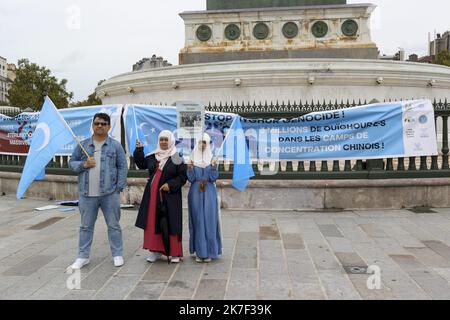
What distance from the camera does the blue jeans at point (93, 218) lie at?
5.38m

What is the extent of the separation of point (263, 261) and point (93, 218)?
202 centimetres

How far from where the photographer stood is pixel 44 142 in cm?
566

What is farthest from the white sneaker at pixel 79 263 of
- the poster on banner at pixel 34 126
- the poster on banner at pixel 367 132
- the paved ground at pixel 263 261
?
the poster on banner at pixel 367 132

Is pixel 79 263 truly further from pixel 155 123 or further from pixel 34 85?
pixel 34 85

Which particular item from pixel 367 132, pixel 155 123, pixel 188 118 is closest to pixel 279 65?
pixel 367 132

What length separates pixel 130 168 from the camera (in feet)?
30.8

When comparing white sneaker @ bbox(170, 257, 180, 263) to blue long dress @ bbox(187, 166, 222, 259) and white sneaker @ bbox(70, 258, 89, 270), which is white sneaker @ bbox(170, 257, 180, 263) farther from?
white sneaker @ bbox(70, 258, 89, 270)

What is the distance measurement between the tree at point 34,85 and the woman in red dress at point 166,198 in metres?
63.3

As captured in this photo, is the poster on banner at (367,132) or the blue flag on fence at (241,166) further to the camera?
the poster on banner at (367,132)

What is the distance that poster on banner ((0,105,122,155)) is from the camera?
9172 mm

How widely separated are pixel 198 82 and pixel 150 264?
1425 cm

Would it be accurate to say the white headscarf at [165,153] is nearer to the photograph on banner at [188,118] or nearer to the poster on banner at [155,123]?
the photograph on banner at [188,118]

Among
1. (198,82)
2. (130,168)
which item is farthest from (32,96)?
(130,168)
